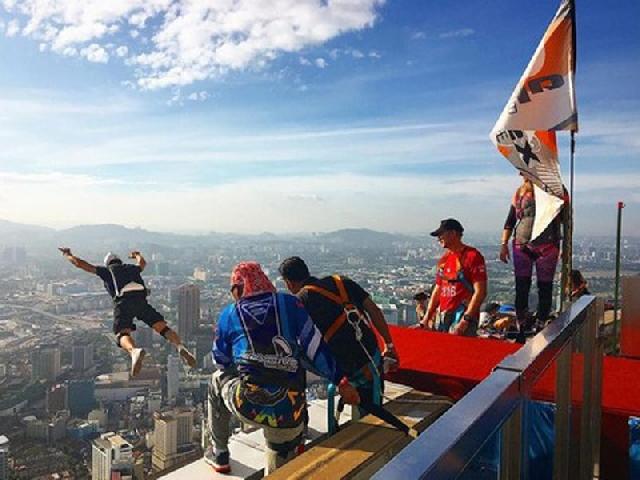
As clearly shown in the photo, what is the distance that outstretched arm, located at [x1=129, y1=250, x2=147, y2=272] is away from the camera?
6.95m

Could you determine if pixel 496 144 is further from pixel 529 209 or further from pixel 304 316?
pixel 304 316

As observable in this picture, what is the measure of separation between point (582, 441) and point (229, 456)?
2206mm

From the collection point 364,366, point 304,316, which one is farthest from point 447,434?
point 364,366

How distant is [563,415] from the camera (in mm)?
2107

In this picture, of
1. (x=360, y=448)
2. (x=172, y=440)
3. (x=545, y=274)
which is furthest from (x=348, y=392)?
(x=172, y=440)

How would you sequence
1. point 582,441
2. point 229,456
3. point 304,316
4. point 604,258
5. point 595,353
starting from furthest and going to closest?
1. point 604,258
2. point 229,456
3. point 304,316
4. point 595,353
5. point 582,441

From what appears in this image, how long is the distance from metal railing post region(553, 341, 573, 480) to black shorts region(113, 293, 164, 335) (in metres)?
5.40

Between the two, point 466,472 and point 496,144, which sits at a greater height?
point 496,144

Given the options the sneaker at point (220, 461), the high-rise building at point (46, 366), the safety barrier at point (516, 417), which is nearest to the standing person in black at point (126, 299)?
the sneaker at point (220, 461)

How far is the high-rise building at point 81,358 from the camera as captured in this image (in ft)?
72.5

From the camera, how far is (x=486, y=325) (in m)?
7.23

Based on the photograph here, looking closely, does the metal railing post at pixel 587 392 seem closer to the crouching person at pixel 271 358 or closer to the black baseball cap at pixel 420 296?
the crouching person at pixel 271 358

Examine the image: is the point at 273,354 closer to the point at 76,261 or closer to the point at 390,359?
the point at 390,359

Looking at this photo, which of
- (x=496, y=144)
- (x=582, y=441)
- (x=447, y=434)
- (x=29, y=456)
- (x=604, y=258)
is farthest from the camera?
(x=29, y=456)
